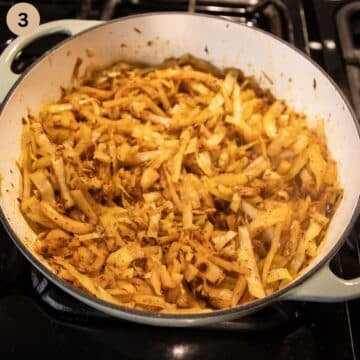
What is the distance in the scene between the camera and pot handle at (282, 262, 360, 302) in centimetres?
76

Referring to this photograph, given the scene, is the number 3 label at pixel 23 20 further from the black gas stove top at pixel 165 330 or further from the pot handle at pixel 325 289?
the pot handle at pixel 325 289

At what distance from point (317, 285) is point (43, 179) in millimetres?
482

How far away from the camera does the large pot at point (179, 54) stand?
927 millimetres

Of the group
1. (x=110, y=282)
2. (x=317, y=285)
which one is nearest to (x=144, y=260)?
(x=110, y=282)

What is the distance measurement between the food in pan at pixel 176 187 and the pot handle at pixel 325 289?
9 centimetres

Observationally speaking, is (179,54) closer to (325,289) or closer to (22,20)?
(22,20)

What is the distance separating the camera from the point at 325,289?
76 cm

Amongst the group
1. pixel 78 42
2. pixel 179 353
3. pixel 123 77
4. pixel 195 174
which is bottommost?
pixel 179 353

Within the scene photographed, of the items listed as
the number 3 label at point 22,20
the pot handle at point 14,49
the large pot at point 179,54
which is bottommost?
the large pot at point 179,54

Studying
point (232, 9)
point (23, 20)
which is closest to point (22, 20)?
point (23, 20)

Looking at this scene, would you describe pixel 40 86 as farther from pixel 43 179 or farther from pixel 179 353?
pixel 179 353

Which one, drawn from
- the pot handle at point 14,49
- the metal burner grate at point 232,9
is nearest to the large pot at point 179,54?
the pot handle at point 14,49

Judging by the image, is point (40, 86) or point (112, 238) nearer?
point (112, 238)

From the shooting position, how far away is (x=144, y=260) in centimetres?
89
